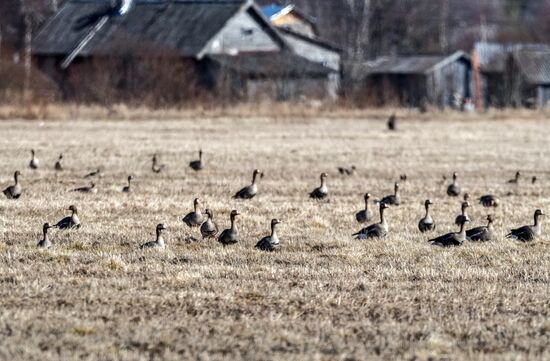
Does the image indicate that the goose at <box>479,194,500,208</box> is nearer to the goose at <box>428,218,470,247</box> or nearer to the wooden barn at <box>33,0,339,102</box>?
the goose at <box>428,218,470,247</box>

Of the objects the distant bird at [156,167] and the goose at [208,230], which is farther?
the distant bird at [156,167]

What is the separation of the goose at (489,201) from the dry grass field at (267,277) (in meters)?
0.16

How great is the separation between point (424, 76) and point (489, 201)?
47615mm

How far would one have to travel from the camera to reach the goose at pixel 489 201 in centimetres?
1869

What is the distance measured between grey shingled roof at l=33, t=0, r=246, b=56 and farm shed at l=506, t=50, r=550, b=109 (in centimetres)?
1450

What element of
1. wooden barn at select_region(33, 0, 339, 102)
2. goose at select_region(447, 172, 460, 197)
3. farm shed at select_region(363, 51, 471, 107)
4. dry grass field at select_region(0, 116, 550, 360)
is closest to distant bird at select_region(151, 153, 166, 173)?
dry grass field at select_region(0, 116, 550, 360)

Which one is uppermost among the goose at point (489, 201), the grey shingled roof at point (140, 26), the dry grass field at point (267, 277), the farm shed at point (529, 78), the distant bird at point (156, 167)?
the grey shingled roof at point (140, 26)

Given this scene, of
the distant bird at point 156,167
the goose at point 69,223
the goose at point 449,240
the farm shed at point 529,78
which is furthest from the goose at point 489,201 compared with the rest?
the farm shed at point 529,78

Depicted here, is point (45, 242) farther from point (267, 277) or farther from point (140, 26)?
point (140, 26)

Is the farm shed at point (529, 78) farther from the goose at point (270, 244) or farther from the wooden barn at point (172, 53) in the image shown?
the goose at point (270, 244)

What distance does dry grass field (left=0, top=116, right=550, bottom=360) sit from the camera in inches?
344

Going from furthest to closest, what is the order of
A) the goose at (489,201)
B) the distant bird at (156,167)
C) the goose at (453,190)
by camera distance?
1. the distant bird at (156,167)
2. the goose at (453,190)
3. the goose at (489,201)

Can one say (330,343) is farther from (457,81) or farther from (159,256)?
(457,81)

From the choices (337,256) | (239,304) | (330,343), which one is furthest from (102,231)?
(330,343)
